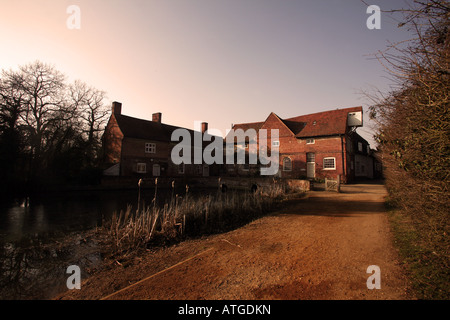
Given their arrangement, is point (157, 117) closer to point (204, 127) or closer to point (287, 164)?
point (204, 127)

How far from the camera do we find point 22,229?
30.2 feet

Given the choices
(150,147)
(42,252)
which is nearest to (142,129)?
(150,147)

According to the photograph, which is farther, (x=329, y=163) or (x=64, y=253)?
(x=329, y=163)

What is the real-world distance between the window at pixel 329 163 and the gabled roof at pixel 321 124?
3119mm

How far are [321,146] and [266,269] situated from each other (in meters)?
24.7

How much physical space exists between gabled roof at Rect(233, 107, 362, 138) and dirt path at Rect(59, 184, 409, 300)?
824 inches

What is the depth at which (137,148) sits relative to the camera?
31000 mm

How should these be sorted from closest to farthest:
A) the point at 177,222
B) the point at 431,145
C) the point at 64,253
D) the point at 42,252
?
the point at 431,145 → the point at 64,253 → the point at 42,252 → the point at 177,222

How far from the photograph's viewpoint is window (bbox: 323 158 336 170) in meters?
24.8

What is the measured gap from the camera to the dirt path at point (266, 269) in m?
3.51

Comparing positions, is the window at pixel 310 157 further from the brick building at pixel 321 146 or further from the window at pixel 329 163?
the window at pixel 329 163

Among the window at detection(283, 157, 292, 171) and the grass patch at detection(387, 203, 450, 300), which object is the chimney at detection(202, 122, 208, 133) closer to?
the window at detection(283, 157, 292, 171)

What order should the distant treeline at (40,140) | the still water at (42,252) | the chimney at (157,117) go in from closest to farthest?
the still water at (42,252), the distant treeline at (40,140), the chimney at (157,117)

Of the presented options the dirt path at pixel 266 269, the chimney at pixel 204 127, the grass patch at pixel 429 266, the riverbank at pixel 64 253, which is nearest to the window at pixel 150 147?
the chimney at pixel 204 127
